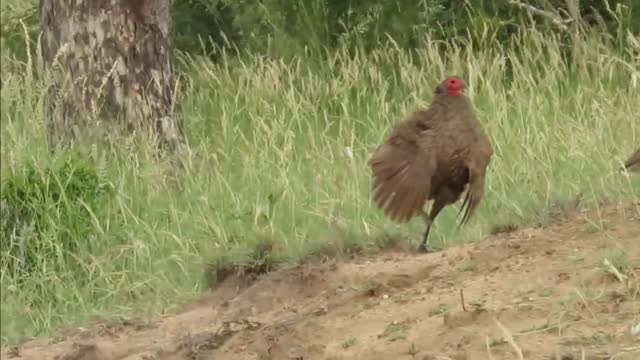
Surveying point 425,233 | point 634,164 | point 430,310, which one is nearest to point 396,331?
point 430,310

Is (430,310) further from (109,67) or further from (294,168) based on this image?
(109,67)

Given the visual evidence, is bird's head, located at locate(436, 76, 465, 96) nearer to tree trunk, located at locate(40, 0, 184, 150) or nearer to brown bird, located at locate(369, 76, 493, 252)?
brown bird, located at locate(369, 76, 493, 252)

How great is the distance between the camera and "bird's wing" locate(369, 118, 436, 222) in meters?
5.64

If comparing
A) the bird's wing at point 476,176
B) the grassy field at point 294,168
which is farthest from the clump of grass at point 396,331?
the grassy field at point 294,168

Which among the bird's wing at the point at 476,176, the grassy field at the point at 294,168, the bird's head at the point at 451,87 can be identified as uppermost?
the bird's head at the point at 451,87

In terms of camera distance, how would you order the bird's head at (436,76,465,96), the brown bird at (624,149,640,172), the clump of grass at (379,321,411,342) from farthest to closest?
the bird's head at (436,76,465,96), the brown bird at (624,149,640,172), the clump of grass at (379,321,411,342)

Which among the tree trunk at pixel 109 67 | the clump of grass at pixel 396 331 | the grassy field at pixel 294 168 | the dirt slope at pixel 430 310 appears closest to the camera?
the dirt slope at pixel 430 310

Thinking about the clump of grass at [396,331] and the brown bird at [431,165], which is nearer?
the clump of grass at [396,331]

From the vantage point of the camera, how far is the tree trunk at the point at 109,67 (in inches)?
336

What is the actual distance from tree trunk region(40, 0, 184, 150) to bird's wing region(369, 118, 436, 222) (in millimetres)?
3075

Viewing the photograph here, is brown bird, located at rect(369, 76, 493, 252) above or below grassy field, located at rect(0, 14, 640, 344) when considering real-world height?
above

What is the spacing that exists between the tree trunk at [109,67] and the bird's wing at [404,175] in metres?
3.08

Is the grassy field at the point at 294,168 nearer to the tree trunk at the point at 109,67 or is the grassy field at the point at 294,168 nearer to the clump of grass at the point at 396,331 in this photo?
the tree trunk at the point at 109,67

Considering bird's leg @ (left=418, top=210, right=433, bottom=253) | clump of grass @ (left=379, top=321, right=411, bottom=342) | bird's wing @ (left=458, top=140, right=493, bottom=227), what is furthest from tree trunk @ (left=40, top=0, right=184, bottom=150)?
clump of grass @ (left=379, top=321, right=411, bottom=342)
